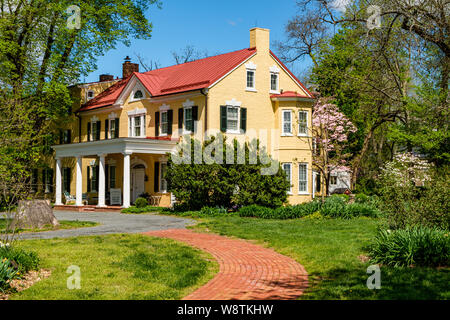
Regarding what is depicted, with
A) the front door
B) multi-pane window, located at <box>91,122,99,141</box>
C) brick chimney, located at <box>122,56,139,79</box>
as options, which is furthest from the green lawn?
brick chimney, located at <box>122,56,139,79</box>

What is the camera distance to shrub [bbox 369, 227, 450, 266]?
30.4 ft

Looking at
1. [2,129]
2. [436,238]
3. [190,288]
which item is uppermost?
[2,129]

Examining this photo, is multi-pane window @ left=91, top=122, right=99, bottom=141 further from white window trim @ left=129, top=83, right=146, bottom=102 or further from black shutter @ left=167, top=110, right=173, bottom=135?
black shutter @ left=167, top=110, right=173, bottom=135

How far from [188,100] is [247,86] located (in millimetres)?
3502

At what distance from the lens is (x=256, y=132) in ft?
93.6

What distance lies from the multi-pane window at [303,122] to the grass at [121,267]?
649 inches

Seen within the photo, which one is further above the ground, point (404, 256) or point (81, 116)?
point (81, 116)

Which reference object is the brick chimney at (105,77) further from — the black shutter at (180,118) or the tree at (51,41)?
the black shutter at (180,118)

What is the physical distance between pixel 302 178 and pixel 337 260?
60.4 feet

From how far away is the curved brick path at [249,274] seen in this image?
25.5ft

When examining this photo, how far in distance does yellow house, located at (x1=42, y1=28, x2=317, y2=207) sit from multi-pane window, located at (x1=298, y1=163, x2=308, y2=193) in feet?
0.19

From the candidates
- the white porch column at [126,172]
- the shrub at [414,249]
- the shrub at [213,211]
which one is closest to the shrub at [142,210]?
the white porch column at [126,172]
